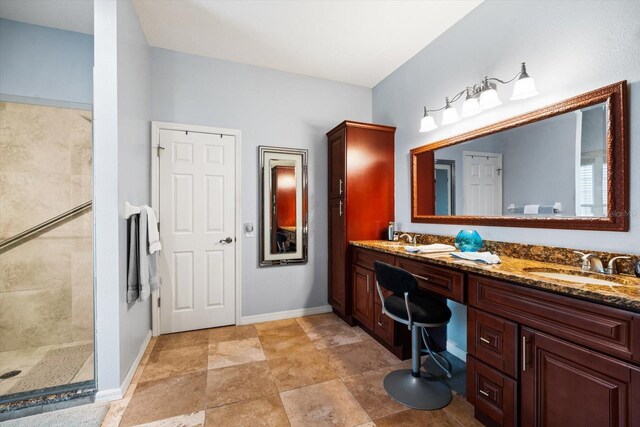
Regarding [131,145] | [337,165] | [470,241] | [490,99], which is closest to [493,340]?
[470,241]

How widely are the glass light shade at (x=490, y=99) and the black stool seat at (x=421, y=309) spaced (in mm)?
1473

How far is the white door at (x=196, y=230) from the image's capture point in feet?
9.12

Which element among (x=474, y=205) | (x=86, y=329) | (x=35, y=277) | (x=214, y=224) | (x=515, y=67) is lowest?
(x=86, y=329)

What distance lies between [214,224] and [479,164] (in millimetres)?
2567

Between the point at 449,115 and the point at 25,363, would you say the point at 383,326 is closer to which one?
the point at 449,115

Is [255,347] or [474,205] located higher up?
[474,205]

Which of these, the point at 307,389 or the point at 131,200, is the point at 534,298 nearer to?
the point at 307,389

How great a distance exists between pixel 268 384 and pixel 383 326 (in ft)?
3.47

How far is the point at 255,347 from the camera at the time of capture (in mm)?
2520

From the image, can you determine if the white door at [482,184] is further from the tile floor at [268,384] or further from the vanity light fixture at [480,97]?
the tile floor at [268,384]

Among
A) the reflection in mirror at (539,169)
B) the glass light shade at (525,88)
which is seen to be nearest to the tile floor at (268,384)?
the reflection in mirror at (539,169)

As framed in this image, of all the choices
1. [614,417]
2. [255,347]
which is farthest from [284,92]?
[614,417]

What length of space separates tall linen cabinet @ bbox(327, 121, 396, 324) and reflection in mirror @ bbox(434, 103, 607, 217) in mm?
745

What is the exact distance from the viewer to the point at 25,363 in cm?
212
